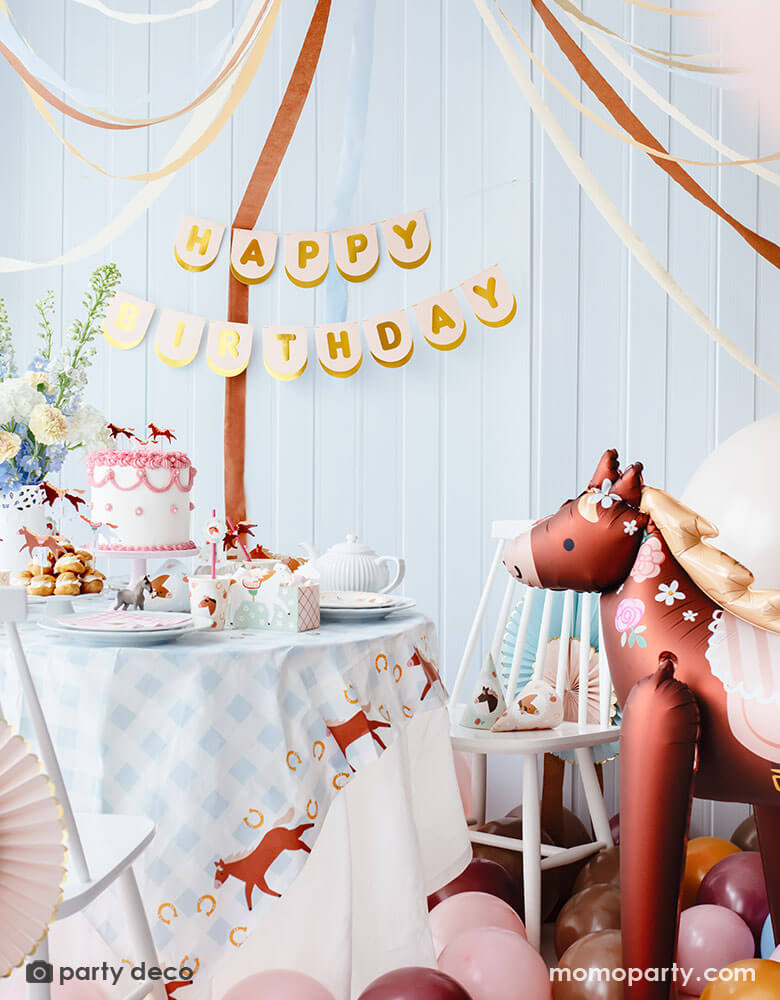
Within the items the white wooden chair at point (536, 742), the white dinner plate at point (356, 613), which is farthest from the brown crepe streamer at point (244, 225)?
the white dinner plate at point (356, 613)

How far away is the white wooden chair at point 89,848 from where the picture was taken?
1.09m

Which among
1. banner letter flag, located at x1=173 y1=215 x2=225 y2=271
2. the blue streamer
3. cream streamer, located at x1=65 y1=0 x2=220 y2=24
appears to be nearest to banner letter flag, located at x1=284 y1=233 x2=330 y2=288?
the blue streamer

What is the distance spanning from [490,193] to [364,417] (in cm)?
76

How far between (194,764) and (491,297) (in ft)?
5.91

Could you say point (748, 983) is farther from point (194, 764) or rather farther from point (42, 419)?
point (42, 419)

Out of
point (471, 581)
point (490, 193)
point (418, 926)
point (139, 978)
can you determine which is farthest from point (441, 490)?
point (139, 978)

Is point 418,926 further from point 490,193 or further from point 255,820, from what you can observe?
A: point 490,193

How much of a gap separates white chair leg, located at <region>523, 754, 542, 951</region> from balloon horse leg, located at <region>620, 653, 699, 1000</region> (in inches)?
18.2

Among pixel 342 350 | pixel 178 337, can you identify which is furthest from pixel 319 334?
pixel 178 337

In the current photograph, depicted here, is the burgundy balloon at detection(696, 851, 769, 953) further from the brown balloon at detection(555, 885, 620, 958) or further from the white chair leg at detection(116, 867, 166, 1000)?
the white chair leg at detection(116, 867, 166, 1000)

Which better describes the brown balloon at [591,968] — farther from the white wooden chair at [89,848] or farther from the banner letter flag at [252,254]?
the banner letter flag at [252,254]

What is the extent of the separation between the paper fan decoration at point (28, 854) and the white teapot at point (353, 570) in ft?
2.61

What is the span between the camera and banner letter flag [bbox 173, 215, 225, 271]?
111 inches

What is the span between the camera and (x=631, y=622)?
4.91 ft
